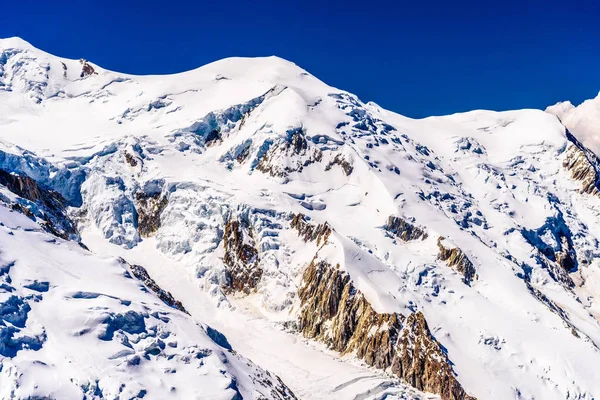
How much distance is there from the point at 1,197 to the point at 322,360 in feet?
243

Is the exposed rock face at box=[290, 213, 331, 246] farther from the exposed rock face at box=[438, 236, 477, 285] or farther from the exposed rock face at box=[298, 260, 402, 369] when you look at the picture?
the exposed rock face at box=[438, 236, 477, 285]

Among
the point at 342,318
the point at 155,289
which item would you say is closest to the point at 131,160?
the point at 155,289

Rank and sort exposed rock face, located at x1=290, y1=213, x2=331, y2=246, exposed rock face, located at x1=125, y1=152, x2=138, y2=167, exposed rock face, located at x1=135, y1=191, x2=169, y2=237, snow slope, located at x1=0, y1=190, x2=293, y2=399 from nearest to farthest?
snow slope, located at x1=0, y1=190, x2=293, y2=399
exposed rock face, located at x1=290, y1=213, x2=331, y2=246
exposed rock face, located at x1=135, y1=191, x2=169, y2=237
exposed rock face, located at x1=125, y1=152, x2=138, y2=167

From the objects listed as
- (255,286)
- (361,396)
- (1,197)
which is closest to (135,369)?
(1,197)

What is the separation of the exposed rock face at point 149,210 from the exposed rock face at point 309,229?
140 ft

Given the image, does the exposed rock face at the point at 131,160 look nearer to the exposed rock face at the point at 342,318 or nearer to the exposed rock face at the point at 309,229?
the exposed rock face at the point at 309,229

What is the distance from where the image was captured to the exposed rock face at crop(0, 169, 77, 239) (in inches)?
4493

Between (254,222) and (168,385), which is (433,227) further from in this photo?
(168,385)

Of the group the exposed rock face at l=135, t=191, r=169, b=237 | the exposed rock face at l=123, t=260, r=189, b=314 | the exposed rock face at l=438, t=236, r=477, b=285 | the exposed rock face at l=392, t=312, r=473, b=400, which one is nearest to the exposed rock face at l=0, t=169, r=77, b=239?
the exposed rock face at l=123, t=260, r=189, b=314

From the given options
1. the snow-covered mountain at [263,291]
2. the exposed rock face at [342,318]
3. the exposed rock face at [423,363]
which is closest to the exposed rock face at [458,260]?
the snow-covered mountain at [263,291]

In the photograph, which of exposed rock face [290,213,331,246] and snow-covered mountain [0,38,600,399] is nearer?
snow-covered mountain [0,38,600,399]

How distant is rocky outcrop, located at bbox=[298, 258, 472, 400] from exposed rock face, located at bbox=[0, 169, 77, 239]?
58776mm

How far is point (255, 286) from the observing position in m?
164

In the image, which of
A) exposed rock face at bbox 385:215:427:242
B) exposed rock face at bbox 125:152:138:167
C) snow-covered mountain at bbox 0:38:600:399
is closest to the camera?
snow-covered mountain at bbox 0:38:600:399
